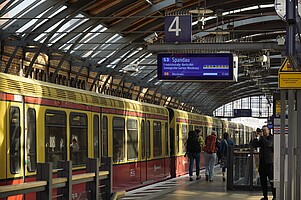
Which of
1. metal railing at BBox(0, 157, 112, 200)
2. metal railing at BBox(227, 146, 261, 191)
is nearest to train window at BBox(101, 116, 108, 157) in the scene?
metal railing at BBox(227, 146, 261, 191)

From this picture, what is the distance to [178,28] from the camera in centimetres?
1909

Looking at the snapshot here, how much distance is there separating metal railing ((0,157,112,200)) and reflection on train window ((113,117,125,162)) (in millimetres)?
7961

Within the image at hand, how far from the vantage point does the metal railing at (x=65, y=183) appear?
6.76m

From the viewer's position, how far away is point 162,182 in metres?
23.6

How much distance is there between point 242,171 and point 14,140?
9.27 meters

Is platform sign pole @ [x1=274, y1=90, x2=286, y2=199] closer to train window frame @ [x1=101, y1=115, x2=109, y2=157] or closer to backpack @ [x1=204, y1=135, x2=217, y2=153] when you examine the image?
train window frame @ [x1=101, y1=115, x2=109, y2=157]

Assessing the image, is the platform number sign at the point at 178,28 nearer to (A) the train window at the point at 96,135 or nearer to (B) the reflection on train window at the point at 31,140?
(A) the train window at the point at 96,135

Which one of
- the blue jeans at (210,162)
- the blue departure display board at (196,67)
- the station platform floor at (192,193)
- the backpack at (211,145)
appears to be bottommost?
the station platform floor at (192,193)

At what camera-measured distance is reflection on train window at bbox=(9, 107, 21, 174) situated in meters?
11.1

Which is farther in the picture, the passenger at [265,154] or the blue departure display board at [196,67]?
the blue departure display board at [196,67]

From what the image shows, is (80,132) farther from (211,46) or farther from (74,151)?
(211,46)

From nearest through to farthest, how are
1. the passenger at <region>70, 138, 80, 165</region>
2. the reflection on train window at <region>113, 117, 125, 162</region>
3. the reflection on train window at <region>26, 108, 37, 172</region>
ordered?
the reflection on train window at <region>26, 108, 37, 172</region>
the passenger at <region>70, 138, 80, 165</region>
the reflection on train window at <region>113, 117, 125, 162</region>

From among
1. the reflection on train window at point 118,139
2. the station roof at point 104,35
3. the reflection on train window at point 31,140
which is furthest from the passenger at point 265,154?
the reflection on train window at point 31,140

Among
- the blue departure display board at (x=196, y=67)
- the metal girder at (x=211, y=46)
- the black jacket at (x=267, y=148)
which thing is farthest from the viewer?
the blue departure display board at (x=196, y=67)
